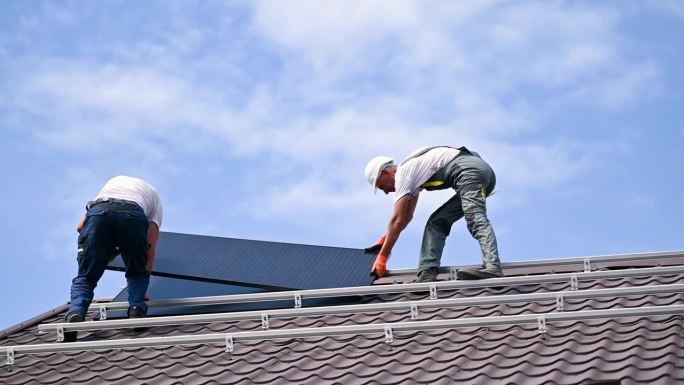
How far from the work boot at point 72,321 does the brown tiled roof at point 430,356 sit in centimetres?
26

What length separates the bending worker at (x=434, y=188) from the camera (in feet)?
28.2

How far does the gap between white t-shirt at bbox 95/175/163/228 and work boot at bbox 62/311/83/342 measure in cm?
97

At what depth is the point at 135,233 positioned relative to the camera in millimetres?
8289

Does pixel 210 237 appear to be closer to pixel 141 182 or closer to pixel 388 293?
pixel 141 182

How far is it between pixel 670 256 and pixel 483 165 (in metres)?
1.66

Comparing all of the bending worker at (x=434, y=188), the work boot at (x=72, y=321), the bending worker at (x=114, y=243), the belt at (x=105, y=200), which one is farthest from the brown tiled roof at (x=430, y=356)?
the belt at (x=105, y=200)

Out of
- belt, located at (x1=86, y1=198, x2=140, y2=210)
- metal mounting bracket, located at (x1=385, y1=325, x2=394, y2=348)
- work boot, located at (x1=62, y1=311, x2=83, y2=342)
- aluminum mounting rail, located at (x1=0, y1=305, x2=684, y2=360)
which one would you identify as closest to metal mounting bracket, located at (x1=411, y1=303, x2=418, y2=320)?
aluminum mounting rail, located at (x1=0, y1=305, x2=684, y2=360)

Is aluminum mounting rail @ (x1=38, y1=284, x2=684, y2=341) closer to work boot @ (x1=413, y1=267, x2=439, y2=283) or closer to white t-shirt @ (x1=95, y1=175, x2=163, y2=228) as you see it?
work boot @ (x1=413, y1=267, x2=439, y2=283)

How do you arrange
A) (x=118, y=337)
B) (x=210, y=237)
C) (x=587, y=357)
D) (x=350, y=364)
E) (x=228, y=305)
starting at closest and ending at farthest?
(x=587, y=357) < (x=350, y=364) < (x=118, y=337) < (x=228, y=305) < (x=210, y=237)

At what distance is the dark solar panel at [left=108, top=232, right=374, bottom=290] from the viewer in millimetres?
8781

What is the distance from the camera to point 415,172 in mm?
8742

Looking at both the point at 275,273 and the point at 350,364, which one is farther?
the point at 275,273

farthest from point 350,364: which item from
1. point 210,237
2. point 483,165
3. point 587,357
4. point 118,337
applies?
point 210,237

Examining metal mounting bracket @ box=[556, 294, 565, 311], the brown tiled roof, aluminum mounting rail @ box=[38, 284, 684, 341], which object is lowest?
the brown tiled roof
